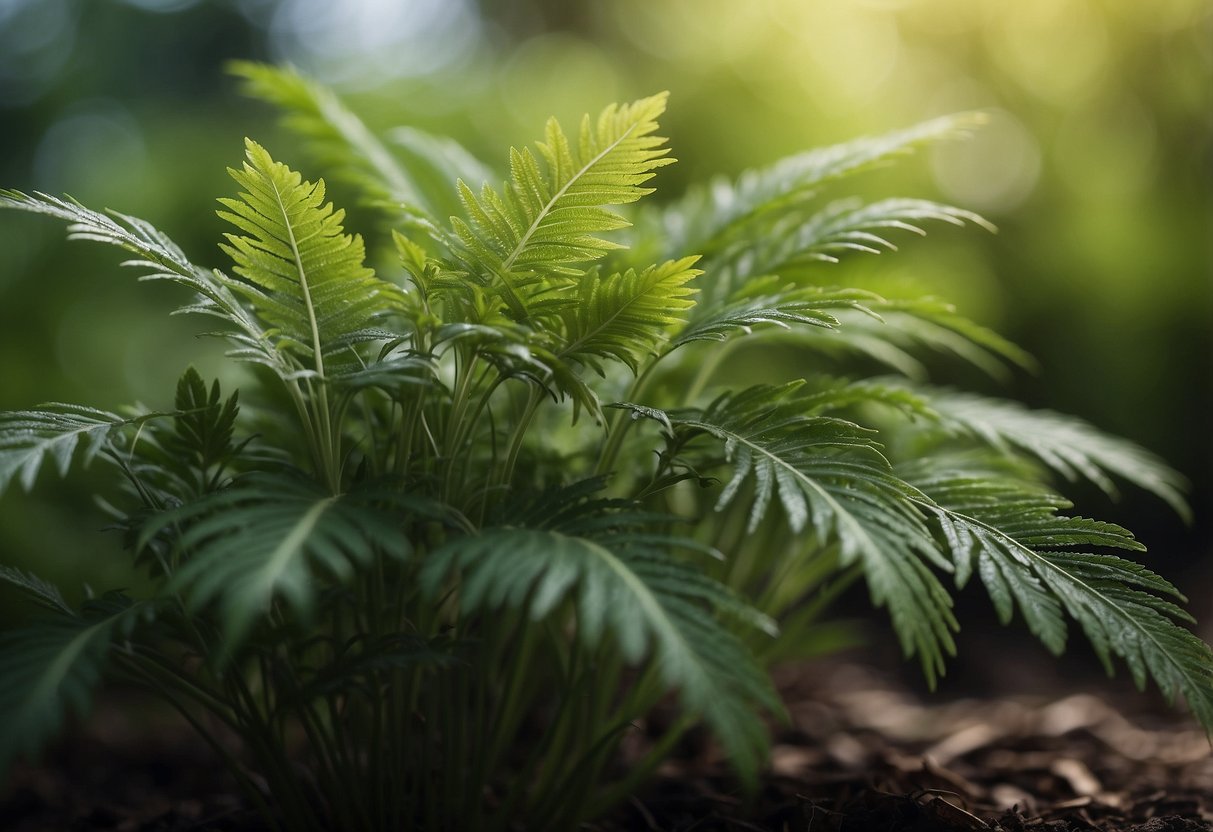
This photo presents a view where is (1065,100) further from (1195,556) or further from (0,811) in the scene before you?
(0,811)

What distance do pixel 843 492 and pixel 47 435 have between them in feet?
2.55

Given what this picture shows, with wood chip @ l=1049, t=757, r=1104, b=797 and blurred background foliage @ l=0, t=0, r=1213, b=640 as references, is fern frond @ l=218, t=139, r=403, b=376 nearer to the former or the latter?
wood chip @ l=1049, t=757, r=1104, b=797

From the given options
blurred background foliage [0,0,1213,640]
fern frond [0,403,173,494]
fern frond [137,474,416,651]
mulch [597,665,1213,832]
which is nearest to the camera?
fern frond [137,474,416,651]

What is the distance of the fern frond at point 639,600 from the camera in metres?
0.66

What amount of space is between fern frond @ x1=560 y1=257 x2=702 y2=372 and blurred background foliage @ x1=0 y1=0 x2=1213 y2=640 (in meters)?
1.68


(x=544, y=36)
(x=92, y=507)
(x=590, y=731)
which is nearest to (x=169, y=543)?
(x=590, y=731)

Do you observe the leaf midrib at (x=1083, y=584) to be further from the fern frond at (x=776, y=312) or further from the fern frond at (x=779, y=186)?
the fern frond at (x=779, y=186)

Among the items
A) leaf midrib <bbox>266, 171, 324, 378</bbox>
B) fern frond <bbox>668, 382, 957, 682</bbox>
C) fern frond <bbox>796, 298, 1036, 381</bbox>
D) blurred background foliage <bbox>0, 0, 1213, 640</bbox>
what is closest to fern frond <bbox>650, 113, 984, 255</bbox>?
fern frond <bbox>796, 298, 1036, 381</bbox>

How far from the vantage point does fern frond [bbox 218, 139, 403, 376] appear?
87 centimetres

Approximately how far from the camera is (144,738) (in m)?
1.85

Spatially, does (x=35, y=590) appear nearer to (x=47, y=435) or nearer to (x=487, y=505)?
(x=47, y=435)

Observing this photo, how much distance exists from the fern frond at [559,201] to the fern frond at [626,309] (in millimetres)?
46

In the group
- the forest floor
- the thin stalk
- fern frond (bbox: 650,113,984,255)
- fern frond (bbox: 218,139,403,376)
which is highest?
fern frond (bbox: 650,113,984,255)

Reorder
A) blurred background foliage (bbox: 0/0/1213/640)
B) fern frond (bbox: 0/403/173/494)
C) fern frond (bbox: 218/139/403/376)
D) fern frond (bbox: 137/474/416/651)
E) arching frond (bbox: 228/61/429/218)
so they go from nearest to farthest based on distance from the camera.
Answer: fern frond (bbox: 137/474/416/651), fern frond (bbox: 0/403/173/494), fern frond (bbox: 218/139/403/376), arching frond (bbox: 228/61/429/218), blurred background foliage (bbox: 0/0/1213/640)
